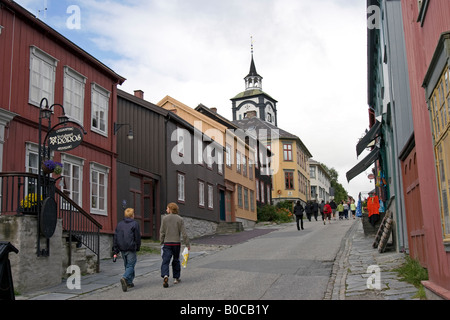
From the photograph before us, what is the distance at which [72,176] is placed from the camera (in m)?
16.5

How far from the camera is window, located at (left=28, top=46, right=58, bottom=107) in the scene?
48.6ft

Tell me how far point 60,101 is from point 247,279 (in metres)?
8.63

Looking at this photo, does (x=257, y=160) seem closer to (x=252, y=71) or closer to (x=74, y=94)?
(x=74, y=94)

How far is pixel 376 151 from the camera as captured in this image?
68.2 feet

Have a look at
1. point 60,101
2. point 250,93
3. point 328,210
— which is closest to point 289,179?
point 328,210

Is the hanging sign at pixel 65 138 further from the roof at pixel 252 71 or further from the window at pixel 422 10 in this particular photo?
the roof at pixel 252 71

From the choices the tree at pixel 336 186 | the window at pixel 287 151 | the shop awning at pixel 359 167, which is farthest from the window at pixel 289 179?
the tree at pixel 336 186

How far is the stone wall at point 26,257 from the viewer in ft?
34.2

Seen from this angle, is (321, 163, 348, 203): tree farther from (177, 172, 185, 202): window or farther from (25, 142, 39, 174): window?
(25, 142, 39, 174): window

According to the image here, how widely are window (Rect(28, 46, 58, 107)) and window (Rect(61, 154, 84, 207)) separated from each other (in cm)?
195

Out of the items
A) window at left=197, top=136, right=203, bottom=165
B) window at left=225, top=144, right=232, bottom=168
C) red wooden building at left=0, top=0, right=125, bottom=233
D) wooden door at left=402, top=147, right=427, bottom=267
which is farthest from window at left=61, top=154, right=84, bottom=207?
window at left=225, top=144, right=232, bottom=168

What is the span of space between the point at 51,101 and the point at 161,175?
31.2 feet
